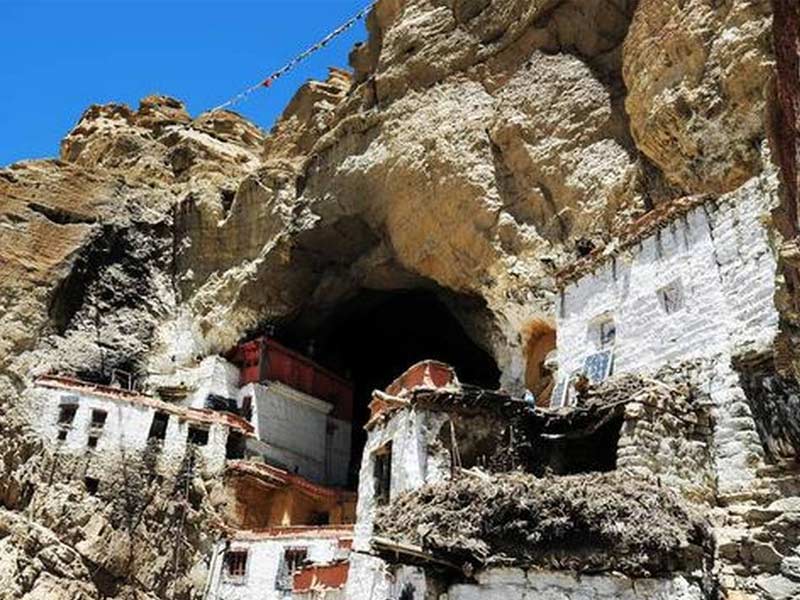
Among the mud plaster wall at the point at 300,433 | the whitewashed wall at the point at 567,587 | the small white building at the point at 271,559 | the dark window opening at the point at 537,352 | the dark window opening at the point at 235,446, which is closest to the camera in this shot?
the whitewashed wall at the point at 567,587

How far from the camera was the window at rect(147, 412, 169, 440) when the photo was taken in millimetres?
31475

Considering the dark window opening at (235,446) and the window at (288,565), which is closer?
the window at (288,565)

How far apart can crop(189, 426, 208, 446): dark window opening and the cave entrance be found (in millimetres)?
6940

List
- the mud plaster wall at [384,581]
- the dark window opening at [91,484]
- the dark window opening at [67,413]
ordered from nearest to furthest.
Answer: the mud plaster wall at [384,581] → the dark window opening at [91,484] → the dark window opening at [67,413]

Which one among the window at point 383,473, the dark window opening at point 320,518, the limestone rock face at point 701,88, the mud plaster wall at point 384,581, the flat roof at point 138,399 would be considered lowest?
the mud plaster wall at point 384,581

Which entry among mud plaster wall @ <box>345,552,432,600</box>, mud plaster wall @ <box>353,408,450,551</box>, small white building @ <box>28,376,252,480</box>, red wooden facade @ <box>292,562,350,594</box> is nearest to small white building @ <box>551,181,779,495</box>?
mud plaster wall @ <box>353,408,450,551</box>

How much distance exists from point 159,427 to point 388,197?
509 inches

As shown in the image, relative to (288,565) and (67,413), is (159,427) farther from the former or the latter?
(288,565)

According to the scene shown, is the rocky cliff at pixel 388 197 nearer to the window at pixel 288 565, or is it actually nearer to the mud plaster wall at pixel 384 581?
the window at pixel 288 565

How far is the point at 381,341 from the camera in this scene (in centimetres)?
4134

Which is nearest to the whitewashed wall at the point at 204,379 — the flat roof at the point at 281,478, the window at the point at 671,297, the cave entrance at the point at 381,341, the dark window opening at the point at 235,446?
the dark window opening at the point at 235,446

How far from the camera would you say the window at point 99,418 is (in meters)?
31.0

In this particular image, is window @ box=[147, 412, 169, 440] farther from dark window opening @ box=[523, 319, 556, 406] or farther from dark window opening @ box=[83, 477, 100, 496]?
dark window opening @ box=[523, 319, 556, 406]

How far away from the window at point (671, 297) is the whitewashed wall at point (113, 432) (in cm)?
1978
